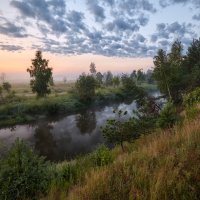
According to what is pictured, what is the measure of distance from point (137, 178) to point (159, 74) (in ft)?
155

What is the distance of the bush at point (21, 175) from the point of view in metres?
6.43

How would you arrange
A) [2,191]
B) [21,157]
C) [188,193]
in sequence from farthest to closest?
[21,157] → [2,191] → [188,193]

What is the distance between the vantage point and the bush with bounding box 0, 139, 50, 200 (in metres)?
6.43

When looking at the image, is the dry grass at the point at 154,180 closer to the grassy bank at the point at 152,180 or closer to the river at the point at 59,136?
the grassy bank at the point at 152,180

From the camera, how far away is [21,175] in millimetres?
6711

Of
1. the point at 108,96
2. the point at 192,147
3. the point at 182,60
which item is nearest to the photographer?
the point at 192,147

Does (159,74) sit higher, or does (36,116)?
(159,74)

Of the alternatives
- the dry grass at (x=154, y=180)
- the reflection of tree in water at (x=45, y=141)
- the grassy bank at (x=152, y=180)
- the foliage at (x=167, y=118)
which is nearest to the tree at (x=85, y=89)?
the reflection of tree in water at (x=45, y=141)

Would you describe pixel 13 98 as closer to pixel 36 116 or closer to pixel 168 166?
pixel 36 116

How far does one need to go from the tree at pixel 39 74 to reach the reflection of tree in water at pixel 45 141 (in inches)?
670

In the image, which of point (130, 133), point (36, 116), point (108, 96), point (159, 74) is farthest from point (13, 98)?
point (130, 133)

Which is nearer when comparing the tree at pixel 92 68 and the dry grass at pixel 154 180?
the dry grass at pixel 154 180

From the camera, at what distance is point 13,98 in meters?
60.8

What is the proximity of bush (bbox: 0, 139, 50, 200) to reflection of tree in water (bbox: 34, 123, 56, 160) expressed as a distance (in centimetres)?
1562
